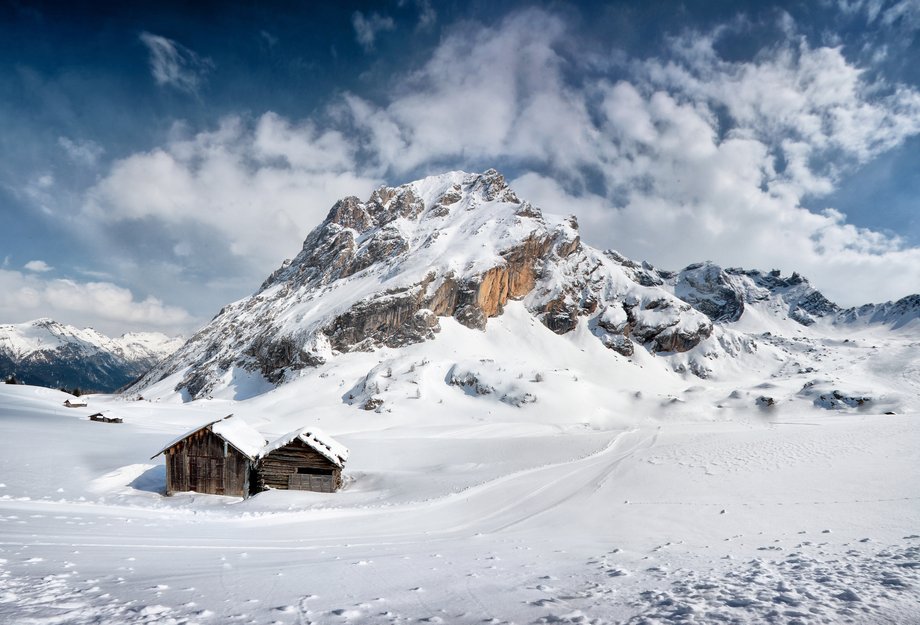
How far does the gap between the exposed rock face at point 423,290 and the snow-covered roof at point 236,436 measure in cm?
5236

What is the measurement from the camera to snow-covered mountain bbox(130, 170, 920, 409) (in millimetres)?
84500

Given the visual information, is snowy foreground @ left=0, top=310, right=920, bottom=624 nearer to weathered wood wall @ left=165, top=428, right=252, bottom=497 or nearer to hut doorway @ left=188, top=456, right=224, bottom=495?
hut doorway @ left=188, top=456, right=224, bottom=495

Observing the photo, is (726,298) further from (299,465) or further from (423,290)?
(299,465)

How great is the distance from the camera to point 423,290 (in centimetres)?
9144

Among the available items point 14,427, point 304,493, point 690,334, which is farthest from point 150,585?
point 690,334

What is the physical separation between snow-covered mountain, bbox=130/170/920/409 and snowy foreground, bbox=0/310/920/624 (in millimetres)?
34504

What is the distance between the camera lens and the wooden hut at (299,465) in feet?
86.5

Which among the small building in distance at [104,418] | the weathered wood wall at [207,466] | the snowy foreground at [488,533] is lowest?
the snowy foreground at [488,533]

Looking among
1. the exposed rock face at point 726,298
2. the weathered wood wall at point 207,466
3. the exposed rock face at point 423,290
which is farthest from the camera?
the exposed rock face at point 726,298

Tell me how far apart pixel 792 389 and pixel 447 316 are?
62.7m

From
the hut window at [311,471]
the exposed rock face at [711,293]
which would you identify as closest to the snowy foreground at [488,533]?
the hut window at [311,471]

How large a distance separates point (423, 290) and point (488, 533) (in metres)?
78.1

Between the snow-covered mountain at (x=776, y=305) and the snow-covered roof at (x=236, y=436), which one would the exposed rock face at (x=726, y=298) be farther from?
the snow-covered roof at (x=236, y=436)

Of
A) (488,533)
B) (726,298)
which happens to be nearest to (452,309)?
(488,533)
